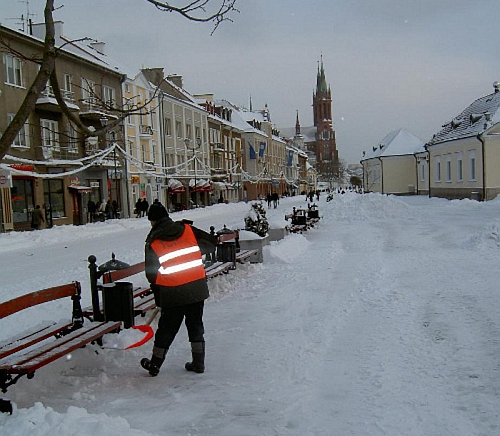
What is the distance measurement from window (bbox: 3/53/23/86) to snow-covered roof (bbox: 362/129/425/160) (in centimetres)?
4155

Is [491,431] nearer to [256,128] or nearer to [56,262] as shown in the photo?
[56,262]

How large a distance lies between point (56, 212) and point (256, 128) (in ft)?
176

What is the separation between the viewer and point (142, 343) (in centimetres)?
619

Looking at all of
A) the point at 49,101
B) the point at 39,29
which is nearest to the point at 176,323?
the point at 49,101

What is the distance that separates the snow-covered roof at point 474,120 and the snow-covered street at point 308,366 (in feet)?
95.2

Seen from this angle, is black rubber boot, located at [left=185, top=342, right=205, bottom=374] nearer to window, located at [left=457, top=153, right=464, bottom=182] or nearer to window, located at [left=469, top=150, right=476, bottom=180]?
window, located at [left=469, top=150, right=476, bottom=180]

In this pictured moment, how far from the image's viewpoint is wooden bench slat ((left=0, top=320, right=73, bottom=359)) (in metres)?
5.15

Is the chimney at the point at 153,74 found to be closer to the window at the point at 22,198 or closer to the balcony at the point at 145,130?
the balcony at the point at 145,130

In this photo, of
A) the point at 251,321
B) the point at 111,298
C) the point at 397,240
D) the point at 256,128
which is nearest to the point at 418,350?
the point at 251,321

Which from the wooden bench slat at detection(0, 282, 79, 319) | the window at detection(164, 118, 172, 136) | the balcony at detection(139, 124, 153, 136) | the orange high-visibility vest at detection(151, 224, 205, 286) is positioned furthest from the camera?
the window at detection(164, 118, 172, 136)

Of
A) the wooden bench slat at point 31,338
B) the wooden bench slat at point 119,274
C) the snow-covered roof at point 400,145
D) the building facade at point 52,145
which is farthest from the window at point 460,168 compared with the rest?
the wooden bench slat at point 31,338

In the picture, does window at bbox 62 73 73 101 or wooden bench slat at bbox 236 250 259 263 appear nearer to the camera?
wooden bench slat at bbox 236 250 259 263

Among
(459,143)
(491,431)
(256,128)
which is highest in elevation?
(256,128)

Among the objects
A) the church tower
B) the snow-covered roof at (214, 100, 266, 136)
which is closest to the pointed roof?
the church tower
